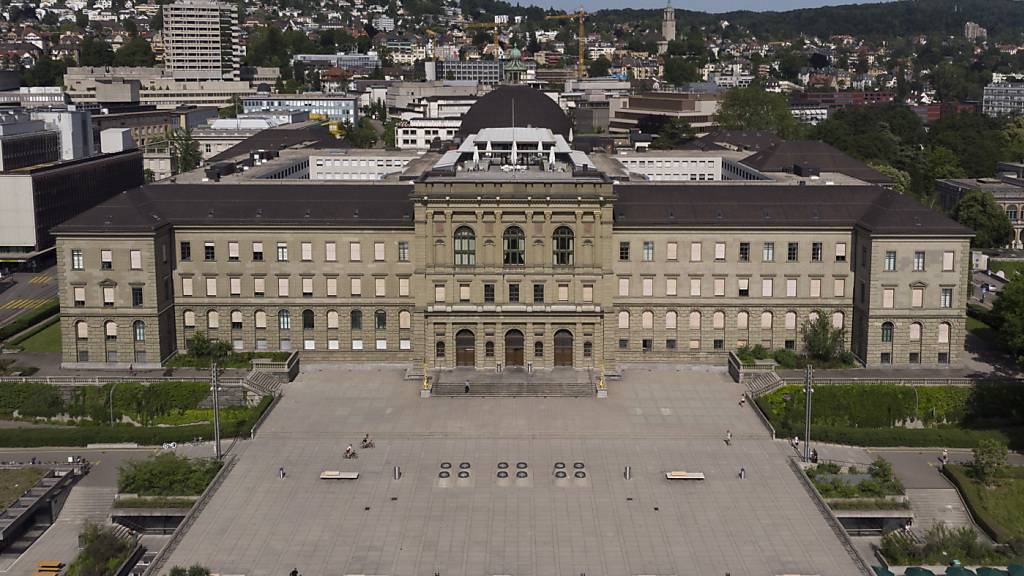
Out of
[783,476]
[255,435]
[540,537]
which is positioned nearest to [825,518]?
[783,476]

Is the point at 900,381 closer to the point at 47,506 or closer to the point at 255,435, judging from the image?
the point at 255,435

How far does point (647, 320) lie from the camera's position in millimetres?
103875

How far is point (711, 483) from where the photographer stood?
255ft

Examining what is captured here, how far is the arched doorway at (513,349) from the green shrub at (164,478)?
98.9 feet

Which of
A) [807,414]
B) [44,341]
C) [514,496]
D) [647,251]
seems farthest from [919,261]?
[44,341]

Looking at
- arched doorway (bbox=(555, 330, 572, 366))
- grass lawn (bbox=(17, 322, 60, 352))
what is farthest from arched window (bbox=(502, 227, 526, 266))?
grass lawn (bbox=(17, 322, 60, 352))

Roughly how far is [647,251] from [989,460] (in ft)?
114

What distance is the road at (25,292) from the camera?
415 ft

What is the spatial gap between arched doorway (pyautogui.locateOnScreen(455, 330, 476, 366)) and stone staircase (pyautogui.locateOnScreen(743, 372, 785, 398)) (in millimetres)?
22851

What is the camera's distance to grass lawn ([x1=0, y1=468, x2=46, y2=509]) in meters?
76.4

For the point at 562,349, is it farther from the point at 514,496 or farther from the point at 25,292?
the point at 25,292

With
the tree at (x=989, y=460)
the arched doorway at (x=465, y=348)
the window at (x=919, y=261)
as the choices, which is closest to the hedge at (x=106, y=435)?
the arched doorway at (x=465, y=348)

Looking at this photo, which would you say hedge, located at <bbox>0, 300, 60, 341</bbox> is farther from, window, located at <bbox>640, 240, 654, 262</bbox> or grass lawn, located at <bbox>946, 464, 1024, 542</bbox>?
grass lawn, located at <bbox>946, 464, 1024, 542</bbox>

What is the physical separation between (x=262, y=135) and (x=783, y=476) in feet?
449
